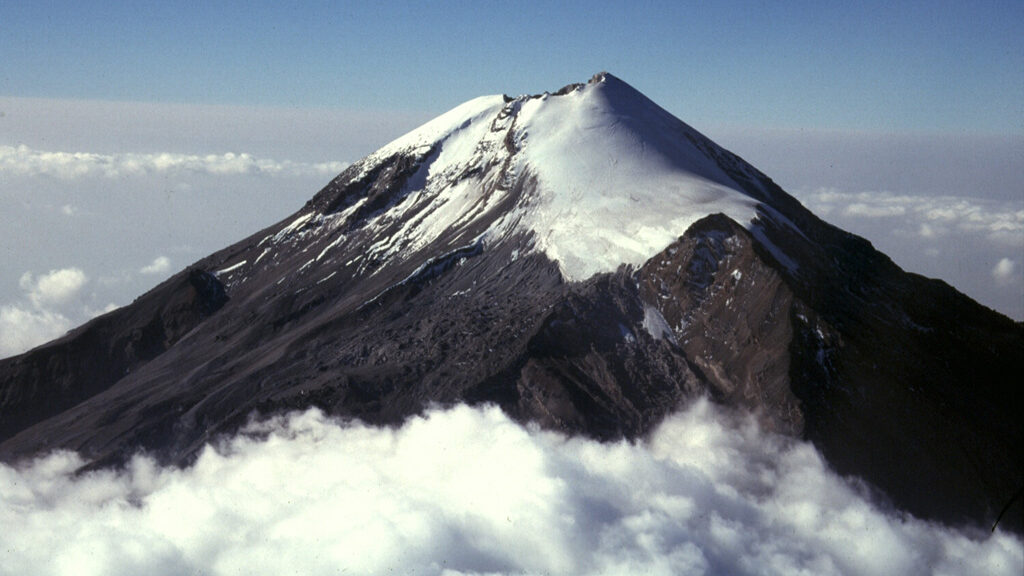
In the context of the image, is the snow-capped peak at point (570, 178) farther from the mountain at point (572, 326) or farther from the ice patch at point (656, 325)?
the ice patch at point (656, 325)

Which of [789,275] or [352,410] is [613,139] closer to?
[789,275]

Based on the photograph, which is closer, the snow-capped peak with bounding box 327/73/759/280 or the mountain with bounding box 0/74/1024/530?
the mountain with bounding box 0/74/1024/530

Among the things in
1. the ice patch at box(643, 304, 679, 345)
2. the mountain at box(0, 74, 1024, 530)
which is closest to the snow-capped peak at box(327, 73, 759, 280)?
the mountain at box(0, 74, 1024, 530)

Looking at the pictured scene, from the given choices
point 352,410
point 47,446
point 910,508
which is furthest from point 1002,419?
point 47,446

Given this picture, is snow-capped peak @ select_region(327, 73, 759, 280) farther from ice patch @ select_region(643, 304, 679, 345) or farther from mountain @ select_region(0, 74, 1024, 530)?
ice patch @ select_region(643, 304, 679, 345)

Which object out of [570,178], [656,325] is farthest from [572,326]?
[570,178]

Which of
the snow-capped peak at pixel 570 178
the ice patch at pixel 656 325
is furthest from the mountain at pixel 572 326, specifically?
the snow-capped peak at pixel 570 178
